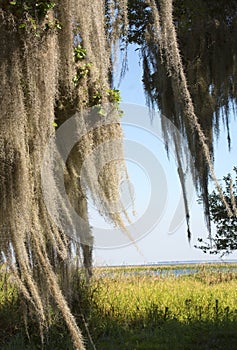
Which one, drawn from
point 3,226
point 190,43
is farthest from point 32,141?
point 190,43

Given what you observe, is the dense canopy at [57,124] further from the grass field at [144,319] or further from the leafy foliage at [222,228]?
the leafy foliage at [222,228]

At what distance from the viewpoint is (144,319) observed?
422cm

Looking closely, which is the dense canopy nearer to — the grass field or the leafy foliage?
the grass field

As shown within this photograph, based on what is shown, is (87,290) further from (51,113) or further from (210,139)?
(51,113)

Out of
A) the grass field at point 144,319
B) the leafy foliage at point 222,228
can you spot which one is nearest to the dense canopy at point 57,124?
the grass field at point 144,319

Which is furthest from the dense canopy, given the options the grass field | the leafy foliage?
the leafy foliage

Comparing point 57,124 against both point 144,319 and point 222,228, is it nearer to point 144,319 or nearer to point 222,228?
point 144,319

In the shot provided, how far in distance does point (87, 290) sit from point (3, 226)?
2717 millimetres

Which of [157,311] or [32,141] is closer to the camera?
[32,141]

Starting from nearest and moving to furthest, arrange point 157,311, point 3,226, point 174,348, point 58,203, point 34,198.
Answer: point 3,226 < point 34,198 < point 58,203 < point 174,348 < point 157,311

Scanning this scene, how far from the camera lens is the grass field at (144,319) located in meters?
3.64

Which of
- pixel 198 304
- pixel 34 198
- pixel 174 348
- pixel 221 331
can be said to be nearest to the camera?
pixel 34 198

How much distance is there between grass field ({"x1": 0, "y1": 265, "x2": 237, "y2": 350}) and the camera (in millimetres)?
3641

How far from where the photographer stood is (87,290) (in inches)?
175
